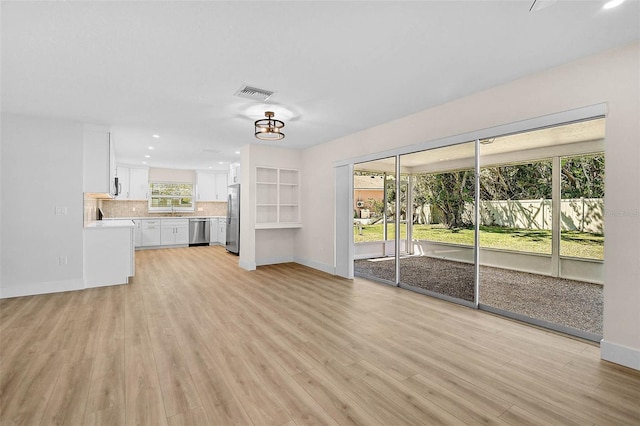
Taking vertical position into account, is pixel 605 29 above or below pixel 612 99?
above

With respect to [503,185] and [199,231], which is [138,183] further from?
[503,185]

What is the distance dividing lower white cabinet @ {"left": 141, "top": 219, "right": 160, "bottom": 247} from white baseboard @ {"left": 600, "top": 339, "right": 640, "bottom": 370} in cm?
1005

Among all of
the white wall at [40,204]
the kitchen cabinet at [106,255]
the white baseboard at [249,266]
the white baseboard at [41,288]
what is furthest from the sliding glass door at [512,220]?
the white wall at [40,204]

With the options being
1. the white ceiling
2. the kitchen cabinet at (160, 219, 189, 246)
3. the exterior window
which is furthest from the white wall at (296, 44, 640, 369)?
the exterior window

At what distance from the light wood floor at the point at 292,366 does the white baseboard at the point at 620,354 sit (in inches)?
3.9

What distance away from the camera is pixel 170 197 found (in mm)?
9969

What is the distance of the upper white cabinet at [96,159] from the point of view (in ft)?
15.5

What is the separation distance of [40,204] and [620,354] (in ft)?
23.3

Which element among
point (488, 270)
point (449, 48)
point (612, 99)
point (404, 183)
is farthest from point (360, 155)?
point (488, 270)

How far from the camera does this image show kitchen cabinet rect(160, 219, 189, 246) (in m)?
9.28

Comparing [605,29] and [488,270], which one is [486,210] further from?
[605,29]

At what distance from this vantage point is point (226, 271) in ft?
19.6

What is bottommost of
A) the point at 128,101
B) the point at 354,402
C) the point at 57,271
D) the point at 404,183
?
the point at 354,402

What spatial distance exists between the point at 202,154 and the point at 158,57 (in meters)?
4.95
